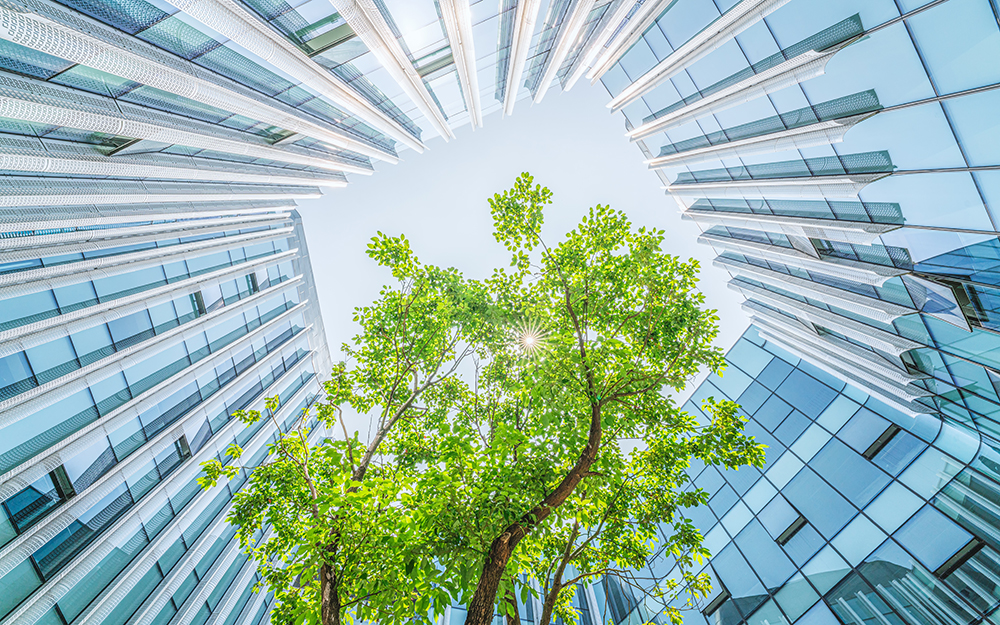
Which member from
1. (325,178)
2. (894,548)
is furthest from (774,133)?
(325,178)

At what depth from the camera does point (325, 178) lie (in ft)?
79.9

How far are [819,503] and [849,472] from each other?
1.66m

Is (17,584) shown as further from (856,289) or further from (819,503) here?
(856,289)

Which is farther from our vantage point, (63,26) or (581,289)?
(581,289)

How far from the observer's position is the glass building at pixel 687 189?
10031mm

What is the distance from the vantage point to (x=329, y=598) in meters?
5.66

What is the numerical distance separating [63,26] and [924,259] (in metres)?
23.8

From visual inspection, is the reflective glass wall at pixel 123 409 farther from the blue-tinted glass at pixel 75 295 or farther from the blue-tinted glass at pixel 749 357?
the blue-tinted glass at pixel 749 357

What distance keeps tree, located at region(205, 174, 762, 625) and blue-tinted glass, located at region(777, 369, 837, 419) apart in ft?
43.2

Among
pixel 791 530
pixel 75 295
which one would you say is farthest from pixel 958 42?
pixel 75 295

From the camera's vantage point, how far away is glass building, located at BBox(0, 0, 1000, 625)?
10031mm

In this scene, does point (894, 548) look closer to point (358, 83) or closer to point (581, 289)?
point (581, 289)

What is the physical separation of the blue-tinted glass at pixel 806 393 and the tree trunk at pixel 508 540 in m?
16.7

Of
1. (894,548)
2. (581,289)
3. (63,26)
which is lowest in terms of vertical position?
(894,548)
